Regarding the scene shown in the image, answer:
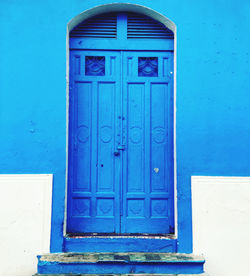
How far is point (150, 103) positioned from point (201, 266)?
191 centimetres

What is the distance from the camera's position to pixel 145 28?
3795 mm

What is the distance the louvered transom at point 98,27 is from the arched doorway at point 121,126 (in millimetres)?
12

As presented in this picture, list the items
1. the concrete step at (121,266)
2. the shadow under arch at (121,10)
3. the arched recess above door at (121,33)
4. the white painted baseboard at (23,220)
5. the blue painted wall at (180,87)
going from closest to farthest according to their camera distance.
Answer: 1. the concrete step at (121,266)
2. the white painted baseboard at (23,220)
3. the blue painted wall at (180,87)
4. the shadow under arch at (121,10)
5. the arched recess above door at (121,33)

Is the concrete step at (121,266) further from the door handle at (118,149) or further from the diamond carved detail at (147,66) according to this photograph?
the diamond carved detail at (147,66)

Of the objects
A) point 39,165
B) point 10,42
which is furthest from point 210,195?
point 10,42

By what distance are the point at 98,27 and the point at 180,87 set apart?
128 cm

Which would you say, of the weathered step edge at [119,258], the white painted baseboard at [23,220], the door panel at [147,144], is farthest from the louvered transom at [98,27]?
the weathered step edge at [119,258]

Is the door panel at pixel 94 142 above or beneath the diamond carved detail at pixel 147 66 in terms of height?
beneath

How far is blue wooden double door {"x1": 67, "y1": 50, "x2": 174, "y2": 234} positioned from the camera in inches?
143

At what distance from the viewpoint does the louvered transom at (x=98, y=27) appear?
12.3 feet

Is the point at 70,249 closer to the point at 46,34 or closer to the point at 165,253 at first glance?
the point at 165,253

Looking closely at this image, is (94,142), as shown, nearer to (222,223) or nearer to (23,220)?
(23,220)

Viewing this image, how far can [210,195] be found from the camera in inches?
135

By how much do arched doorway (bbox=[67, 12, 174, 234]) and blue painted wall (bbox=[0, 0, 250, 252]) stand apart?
0.78 feet
